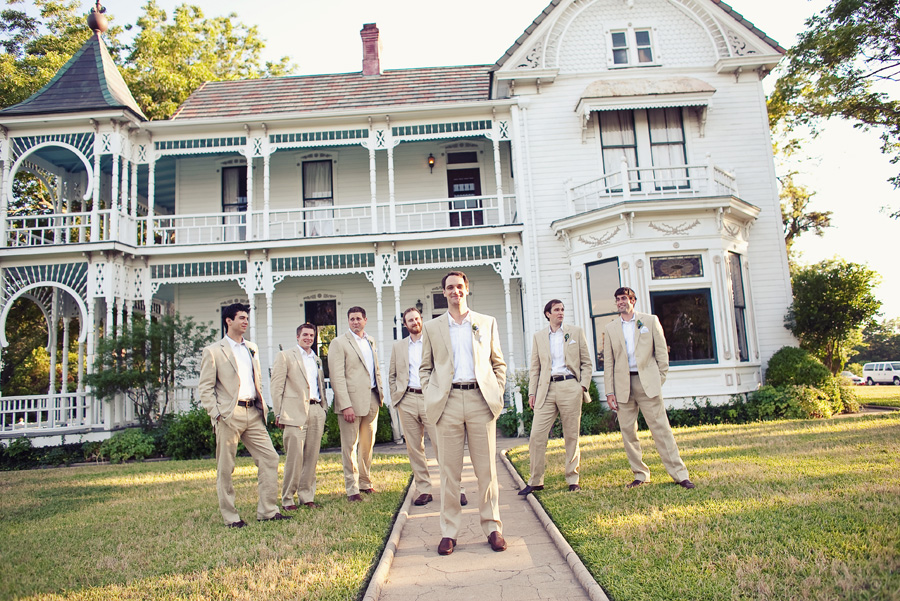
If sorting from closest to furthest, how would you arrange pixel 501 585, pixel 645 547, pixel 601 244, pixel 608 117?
1. pixel 501 585
2. pixel 645 547
3. pixel 601 244
4. pixel 608 117

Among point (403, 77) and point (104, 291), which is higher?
point (403, 77)

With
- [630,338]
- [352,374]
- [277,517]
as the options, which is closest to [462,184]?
[630,338]

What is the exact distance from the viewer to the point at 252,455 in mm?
6035

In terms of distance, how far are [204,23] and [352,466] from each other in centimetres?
2904

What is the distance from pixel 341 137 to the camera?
1571cm

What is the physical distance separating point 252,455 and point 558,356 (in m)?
3.57

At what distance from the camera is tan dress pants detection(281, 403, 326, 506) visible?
6.66 m

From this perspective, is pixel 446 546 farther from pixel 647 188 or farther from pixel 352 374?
pixel 647 188

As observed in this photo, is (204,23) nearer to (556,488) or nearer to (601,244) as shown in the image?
(601,244)

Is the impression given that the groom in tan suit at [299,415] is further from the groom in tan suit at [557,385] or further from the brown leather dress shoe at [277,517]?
the groom in tan suit at [557,385]

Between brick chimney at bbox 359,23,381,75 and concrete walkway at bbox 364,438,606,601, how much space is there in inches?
637

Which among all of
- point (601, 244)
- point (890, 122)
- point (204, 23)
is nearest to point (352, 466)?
point (601, 244)

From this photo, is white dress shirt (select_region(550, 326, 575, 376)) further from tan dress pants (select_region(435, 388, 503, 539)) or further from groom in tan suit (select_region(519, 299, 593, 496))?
tan dress pants (select_region(435, 388, 503, 539))

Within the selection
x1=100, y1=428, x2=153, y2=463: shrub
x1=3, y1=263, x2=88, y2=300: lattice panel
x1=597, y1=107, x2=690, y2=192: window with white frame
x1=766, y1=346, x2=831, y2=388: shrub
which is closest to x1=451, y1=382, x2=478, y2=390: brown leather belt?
x1=100, y1=428, x2=153, y2=463: shrub
